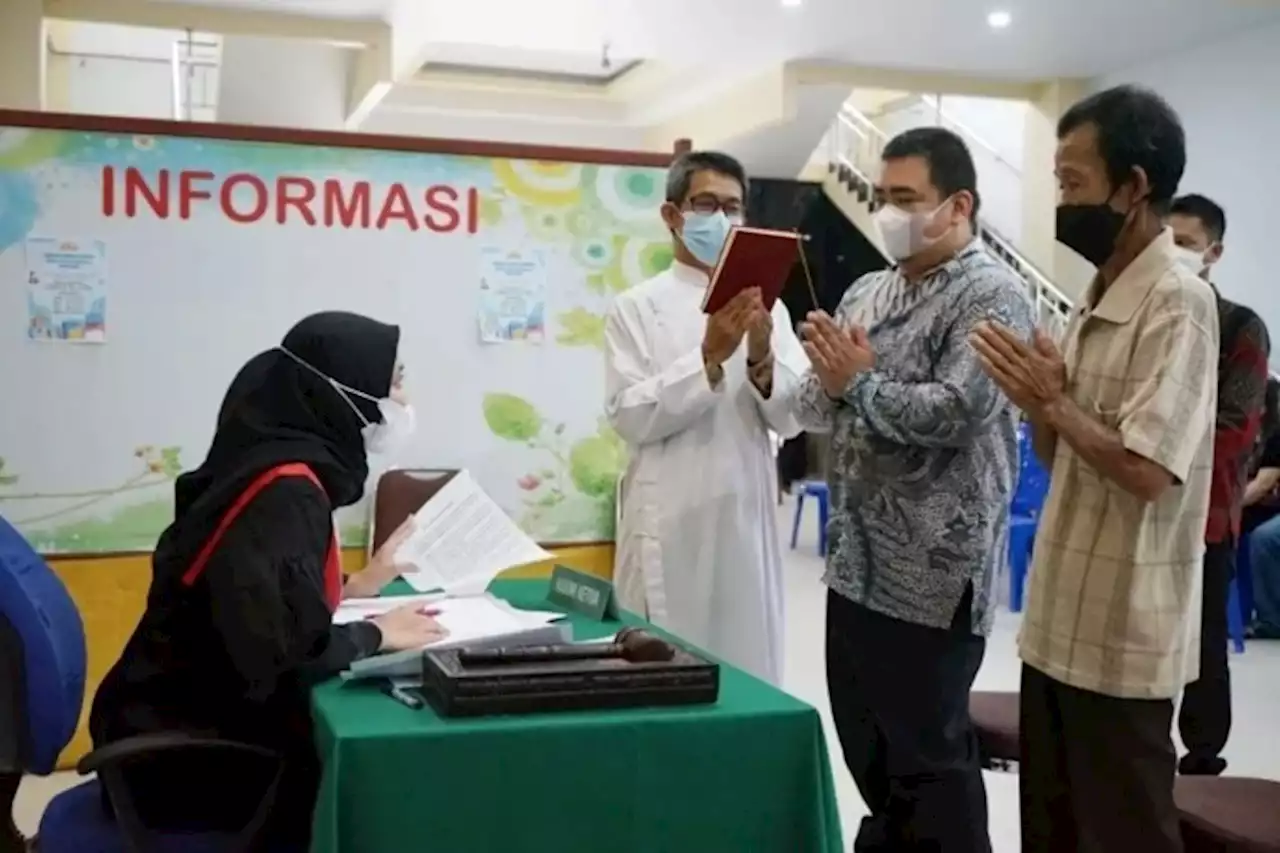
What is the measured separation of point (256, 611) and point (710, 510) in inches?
44.5

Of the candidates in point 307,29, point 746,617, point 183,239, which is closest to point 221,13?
point 307,29

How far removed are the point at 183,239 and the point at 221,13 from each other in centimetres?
500

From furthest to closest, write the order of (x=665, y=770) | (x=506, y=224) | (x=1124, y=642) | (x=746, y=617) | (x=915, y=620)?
(x=506, y=224) < (x=746, y=617) < (x=915, y=620) < (x=1124, y=642) < (x=665, y=770)

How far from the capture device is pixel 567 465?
391 centimetres

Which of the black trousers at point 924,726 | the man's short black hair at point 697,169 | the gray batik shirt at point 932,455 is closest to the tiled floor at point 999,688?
the black trousers at point 924,726

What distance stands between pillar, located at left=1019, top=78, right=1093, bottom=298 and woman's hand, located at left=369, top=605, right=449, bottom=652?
8329mm

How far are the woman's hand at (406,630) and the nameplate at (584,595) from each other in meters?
0.33

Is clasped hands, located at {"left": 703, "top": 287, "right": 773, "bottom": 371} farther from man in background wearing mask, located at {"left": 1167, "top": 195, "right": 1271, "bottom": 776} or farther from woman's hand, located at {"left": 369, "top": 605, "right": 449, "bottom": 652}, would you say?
man in background wearing mask, located at {"left": 1167, "top": 195, "right": 1271, "bottom": 776}

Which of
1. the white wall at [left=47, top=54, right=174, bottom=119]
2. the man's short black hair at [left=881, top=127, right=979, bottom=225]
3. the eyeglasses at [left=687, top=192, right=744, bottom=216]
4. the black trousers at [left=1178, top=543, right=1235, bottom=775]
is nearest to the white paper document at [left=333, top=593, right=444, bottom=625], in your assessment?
the eyeglasses at [left=687, top=192, right=744, bottom=216]

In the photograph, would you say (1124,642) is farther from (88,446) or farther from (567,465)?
(88,446)

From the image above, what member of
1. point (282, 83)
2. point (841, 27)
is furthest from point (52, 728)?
point (282, 83)

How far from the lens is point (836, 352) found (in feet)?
7.73

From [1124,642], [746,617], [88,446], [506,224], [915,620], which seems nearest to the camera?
[1124,642]

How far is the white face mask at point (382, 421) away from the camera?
81.4 inches
